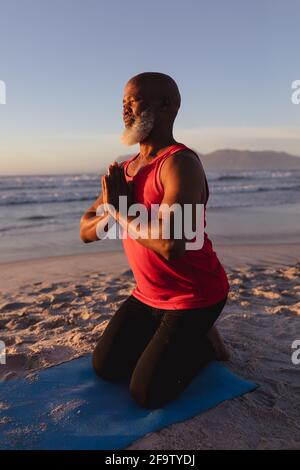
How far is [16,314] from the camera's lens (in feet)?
15.5

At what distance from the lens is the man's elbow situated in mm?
2475

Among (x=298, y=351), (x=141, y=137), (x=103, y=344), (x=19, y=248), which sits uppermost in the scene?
(x=141, y=137)

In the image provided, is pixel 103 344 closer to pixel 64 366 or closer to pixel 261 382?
pixel 64 366

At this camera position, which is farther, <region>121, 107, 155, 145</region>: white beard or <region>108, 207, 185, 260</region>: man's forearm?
<region>121, 107, 155, 145</region>: white beard

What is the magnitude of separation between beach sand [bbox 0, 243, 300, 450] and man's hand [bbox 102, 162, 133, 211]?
4.36ft

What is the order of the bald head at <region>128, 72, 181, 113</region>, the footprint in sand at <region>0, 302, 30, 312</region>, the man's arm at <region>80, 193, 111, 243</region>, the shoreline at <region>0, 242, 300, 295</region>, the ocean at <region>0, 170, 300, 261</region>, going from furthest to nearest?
the ocean at <region>0, 170, 300, 261</region> → the shoreline at <region>0, 242, 300, 295</region> → the footprint in sand at <region>0, 302, 30, 312</region> → the man's arm at <region>80, 193, 111, 243</region> → the bald head at <region>128, 72, 181, 113</region>

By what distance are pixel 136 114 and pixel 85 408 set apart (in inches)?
71.1

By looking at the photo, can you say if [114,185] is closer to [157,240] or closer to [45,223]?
[157,240]

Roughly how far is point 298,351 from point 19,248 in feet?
20.0

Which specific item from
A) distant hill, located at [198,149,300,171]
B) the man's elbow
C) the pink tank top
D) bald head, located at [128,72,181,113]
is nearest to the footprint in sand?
the pink tank top

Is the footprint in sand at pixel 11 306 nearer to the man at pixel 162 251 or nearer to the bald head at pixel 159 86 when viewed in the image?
the man at pixel 162 251

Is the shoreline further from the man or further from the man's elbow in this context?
the man's elbow

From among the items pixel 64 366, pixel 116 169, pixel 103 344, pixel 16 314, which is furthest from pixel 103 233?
pixel 16 314

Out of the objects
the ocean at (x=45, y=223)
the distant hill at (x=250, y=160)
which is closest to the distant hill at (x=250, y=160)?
the distant hill at (x=250, y=160)
